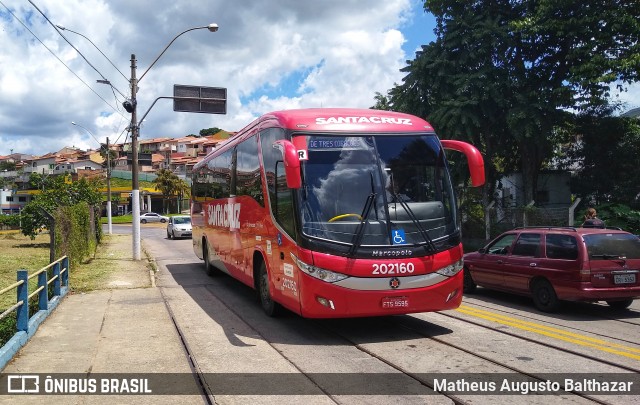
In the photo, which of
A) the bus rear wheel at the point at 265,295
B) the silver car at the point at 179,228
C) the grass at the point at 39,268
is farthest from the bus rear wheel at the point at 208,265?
the silver car at the point at 179,228

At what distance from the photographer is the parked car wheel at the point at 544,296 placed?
32.4ft

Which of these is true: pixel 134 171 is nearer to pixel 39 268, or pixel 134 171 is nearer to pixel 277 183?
pixel 39 268

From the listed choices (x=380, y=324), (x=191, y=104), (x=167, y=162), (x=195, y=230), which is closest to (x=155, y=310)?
(x=380, y=324)

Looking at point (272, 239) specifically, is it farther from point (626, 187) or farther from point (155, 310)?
point (626, 187)

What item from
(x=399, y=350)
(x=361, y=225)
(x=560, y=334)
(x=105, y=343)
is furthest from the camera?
(x=560, y=334)

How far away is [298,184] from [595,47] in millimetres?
16881

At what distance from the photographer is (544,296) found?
1017cm

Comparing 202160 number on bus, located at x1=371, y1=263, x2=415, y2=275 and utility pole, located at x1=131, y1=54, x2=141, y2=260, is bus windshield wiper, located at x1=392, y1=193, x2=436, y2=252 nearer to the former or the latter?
202160 number on bus, located at x1=371, y1=263, x2=415, y2=275

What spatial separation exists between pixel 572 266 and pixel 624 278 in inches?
34.9

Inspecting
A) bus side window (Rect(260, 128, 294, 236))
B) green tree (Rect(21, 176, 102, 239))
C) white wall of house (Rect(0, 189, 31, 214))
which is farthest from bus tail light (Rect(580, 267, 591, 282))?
white wall of house (Rect(0, 189, 31, 214))

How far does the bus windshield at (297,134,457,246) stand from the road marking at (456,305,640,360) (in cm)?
212

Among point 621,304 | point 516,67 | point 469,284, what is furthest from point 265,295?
point 516,67

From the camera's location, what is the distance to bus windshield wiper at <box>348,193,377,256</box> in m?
7.44

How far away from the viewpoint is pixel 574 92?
20062 millimetres
